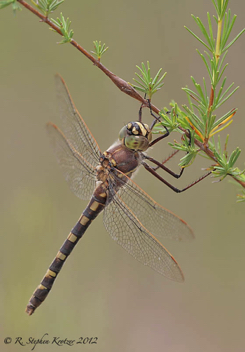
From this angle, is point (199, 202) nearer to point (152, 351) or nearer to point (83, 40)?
point (152, 351)

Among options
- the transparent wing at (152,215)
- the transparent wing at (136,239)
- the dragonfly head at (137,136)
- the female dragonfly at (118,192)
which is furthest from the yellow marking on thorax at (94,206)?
the dragonfly head at (137,136)

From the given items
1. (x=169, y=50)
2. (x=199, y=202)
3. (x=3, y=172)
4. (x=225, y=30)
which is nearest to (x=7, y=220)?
(x=3, y=172)

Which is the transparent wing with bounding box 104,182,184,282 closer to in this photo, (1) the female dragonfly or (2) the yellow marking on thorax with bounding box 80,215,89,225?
(1) the female dragonfly

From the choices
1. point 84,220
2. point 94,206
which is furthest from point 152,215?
point 84,220

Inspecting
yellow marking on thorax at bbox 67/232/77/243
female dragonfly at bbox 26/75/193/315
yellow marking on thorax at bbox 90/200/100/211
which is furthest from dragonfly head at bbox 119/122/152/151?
yellow marking on thorax at bbox 67/232/77/243

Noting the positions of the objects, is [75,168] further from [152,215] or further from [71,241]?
[152,215]

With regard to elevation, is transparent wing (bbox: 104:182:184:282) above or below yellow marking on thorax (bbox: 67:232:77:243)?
above
